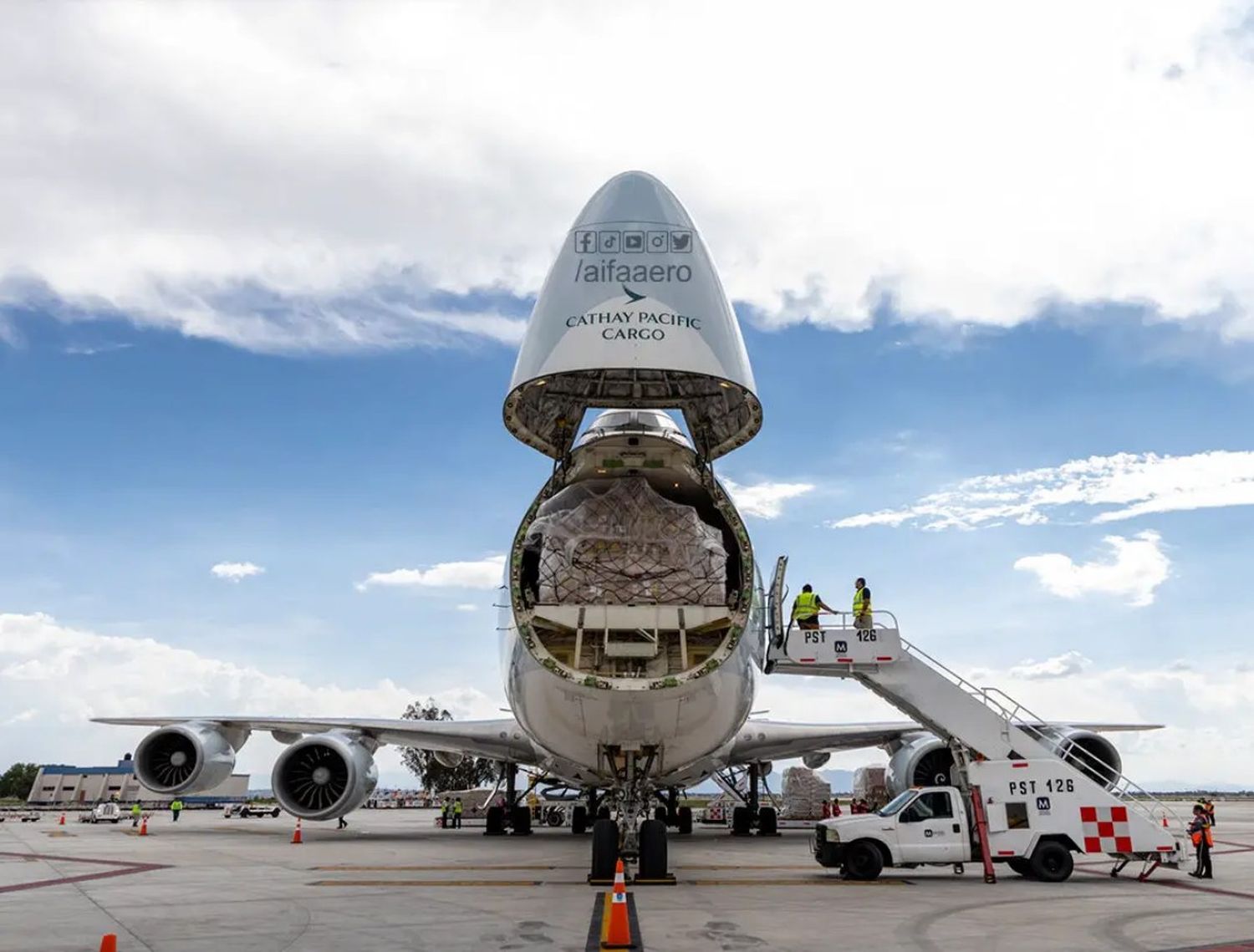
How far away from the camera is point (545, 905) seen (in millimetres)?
9945

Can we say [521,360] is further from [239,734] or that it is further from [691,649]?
[239,734]

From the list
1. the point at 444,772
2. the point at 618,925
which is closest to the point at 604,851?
the point at 618,925

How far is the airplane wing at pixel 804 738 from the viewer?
20531mm

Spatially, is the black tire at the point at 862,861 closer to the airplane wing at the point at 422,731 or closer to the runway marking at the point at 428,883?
the runway marking at the point at 428,883

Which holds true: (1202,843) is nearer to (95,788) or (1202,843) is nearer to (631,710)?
(631,710)

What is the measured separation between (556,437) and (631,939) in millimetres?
6310

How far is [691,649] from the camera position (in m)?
12.6

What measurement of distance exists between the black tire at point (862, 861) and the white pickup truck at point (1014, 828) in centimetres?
1

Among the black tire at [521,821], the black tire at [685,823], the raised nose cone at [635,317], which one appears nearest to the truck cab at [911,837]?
the raised nose cone at [635,317]

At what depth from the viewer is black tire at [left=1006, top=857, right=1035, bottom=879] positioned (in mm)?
13023

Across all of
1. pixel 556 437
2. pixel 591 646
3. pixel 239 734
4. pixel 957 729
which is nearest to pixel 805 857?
pixel 957 729

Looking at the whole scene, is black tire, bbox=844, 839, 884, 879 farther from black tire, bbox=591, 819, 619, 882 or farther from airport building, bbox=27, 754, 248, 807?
airport building, bbox=27, 754, 248, 807

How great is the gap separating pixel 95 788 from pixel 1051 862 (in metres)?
73.0

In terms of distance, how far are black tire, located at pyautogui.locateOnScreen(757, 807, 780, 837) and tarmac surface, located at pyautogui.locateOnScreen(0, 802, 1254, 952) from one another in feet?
27.1
